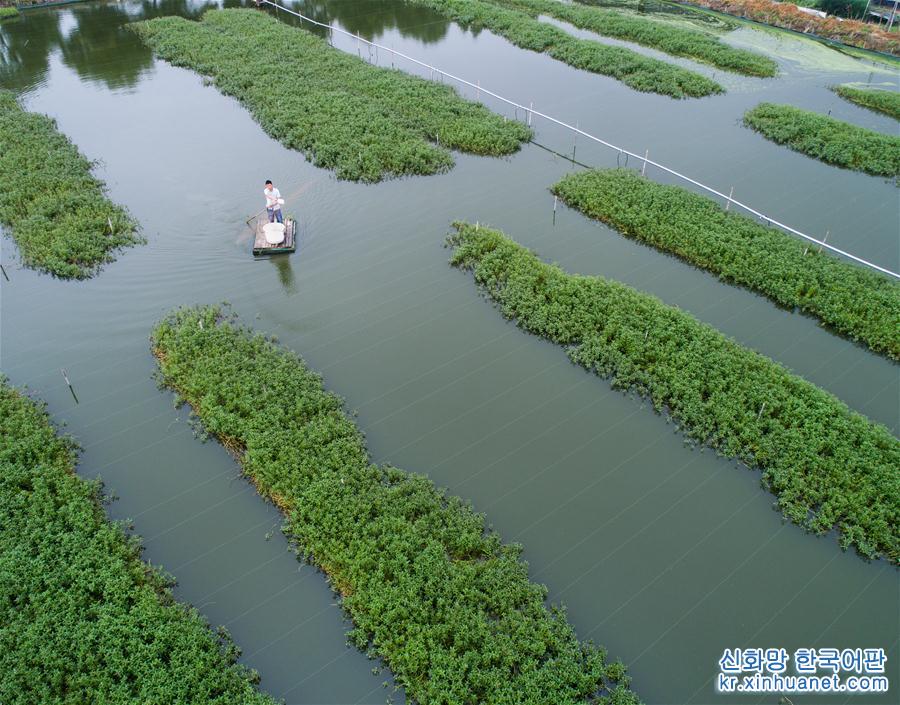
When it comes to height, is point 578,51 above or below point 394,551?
above

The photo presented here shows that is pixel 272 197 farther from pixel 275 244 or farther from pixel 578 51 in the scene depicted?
pixel 578 51

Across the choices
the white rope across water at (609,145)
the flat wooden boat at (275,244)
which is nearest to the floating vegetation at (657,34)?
the white rope across water at (609,145)

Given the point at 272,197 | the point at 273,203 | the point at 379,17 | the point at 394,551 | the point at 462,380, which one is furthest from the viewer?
the point at 379,17

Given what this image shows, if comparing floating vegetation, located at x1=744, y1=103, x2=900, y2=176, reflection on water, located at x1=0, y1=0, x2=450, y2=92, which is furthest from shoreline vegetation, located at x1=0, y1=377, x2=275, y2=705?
floating vegetation, located at x1=744, y1=103, x2=900, y2=176

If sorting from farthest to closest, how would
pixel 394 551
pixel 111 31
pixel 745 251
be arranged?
pixel 111 31, pixel 745 251, pixel 394 551

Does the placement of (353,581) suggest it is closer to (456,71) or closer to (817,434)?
(817,434)

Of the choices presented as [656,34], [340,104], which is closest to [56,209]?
[340,104]

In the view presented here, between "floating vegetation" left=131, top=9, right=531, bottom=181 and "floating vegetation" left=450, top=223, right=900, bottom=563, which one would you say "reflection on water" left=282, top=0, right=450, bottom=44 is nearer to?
"floating vegetation" left=131, top=9, right=531, bottom=181
